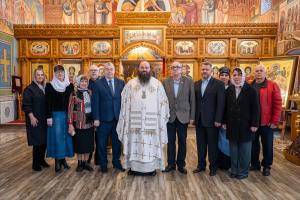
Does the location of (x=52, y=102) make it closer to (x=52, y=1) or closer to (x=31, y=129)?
(x=31, y=129)

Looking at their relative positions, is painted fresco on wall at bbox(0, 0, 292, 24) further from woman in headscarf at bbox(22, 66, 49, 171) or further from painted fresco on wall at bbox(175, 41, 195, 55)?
woman in headscarf at bbox(22, 66, 49, 171)

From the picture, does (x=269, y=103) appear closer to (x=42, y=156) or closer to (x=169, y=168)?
(x=169, y=168)

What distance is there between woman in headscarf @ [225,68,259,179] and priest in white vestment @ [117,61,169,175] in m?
1.02

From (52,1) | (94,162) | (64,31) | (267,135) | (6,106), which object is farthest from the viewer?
(52,1)

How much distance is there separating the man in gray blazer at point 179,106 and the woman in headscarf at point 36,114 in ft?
6.97

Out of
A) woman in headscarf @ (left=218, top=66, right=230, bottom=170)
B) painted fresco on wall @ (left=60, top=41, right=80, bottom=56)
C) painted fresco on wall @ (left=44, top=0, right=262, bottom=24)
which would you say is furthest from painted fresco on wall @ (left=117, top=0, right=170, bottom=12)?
woman in headscarf @ (left=218, top=66, right=230, bottom=170)

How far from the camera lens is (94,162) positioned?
199 inches

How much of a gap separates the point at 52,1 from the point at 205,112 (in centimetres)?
1054

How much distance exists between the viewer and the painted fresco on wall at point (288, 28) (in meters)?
8.18

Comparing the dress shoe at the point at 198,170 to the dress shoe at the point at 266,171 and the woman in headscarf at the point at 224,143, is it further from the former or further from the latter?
the dress shoe at the point at 266,171

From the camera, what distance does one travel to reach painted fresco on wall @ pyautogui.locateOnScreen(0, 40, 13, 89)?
9.39 meters

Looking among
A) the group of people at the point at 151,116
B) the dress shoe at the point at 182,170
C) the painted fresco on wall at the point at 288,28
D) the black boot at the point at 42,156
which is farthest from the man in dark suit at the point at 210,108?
the painted fresco on wall at the point at 288,28

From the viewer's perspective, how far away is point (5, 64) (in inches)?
380

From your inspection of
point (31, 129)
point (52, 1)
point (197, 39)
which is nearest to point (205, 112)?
point (31, 129)
